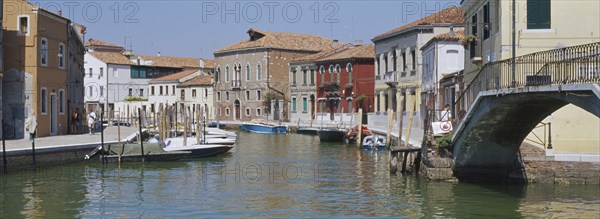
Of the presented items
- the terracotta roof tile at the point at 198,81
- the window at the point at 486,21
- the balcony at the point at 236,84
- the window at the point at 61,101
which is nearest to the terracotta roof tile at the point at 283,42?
the balcony at the point at 236,84

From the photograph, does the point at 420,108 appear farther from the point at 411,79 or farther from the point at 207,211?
the point at 207,211

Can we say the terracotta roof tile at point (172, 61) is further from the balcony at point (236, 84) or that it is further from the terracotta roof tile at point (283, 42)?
the balcony at point (236, 84)

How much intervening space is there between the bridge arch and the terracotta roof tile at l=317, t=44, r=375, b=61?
3508 centimetres

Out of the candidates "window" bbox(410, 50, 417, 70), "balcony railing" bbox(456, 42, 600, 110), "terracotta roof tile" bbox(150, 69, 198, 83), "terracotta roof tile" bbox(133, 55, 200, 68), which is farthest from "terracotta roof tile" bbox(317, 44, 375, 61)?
"balcony railing" bbox(456, 42, 600, 110)

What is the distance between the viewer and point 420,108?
4081 cm

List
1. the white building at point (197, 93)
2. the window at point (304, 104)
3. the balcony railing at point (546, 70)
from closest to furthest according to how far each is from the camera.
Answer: the balcony railing at point (546, 70) → the window at point (304, 104) → the white building at point (197, 93)

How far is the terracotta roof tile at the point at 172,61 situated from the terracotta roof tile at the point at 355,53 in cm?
2404

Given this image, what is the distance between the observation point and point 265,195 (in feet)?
61.7

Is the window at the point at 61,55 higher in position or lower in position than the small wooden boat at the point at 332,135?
higher

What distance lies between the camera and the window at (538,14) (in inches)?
802

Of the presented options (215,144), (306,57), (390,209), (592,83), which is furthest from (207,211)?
(306,57)

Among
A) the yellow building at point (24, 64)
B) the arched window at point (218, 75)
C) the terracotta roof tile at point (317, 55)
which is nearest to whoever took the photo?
the yellow building at point (24, 64)

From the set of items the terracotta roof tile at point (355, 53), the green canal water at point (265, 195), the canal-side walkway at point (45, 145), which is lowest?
the green canal water at point (265, 195)

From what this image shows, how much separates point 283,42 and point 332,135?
26.3 m
